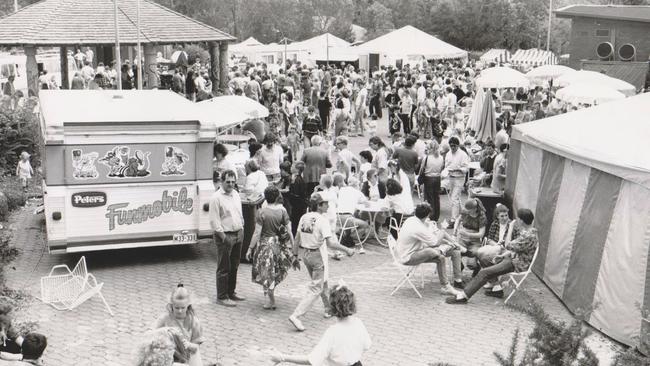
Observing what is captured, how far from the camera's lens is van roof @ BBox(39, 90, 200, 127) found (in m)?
11.4

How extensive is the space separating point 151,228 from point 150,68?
14078 millimetres

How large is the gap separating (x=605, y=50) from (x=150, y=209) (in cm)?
2581

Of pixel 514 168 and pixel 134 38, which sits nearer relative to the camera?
pixel 514 168

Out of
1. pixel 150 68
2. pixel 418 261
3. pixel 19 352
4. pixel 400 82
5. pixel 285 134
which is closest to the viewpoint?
pixel 19 352

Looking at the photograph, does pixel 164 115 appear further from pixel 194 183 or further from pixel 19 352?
pixel 19 352

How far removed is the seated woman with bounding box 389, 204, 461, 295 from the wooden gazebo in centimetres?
1484

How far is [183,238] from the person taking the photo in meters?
11.8

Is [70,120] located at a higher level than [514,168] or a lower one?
higher

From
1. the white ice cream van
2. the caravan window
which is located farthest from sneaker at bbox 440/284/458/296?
the caravan window

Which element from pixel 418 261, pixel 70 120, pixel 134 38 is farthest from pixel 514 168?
pixel 134 38

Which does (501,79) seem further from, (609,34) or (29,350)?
(29,350)

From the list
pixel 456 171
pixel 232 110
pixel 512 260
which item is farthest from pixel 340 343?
pixel 232 110

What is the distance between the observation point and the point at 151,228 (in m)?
11.6

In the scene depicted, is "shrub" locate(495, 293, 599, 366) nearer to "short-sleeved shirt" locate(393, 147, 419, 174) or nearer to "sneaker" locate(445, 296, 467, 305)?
"sneaker" locate(445, 296, 467, 305)
